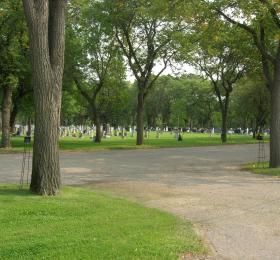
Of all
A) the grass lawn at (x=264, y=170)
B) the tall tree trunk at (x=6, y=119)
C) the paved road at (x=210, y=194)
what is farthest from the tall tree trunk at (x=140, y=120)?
the grass lawn at (x=264, y=170)

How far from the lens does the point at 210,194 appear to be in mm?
11805

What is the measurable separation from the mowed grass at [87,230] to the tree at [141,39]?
25846mm

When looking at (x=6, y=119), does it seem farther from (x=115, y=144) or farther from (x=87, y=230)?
(x=87, y=230)

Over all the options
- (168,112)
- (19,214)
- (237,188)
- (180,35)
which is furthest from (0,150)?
(168,112)

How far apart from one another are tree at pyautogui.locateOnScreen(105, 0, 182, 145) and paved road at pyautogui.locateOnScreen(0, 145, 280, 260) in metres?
16.7

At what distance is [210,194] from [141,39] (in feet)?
88.2

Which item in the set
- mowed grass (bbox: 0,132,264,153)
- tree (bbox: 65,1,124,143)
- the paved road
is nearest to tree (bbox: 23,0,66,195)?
the paved road

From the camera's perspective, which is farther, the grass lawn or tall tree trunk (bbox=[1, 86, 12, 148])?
tall tree trunk (bbox=[1, 86, 12, 148])

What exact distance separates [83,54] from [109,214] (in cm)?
2977

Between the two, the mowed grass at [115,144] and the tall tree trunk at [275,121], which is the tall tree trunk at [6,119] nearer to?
the mowed grass at [115,144]

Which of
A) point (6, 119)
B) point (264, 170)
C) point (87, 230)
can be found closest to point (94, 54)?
point (6, 119)

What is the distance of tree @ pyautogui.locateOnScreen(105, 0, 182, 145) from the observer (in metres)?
34.2

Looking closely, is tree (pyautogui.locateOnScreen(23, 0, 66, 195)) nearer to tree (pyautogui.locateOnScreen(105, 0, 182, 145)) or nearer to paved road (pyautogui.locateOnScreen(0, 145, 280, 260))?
paved road (pyautogui.locateOnScreen(0, 145, 280, 260))

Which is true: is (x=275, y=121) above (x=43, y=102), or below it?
below
